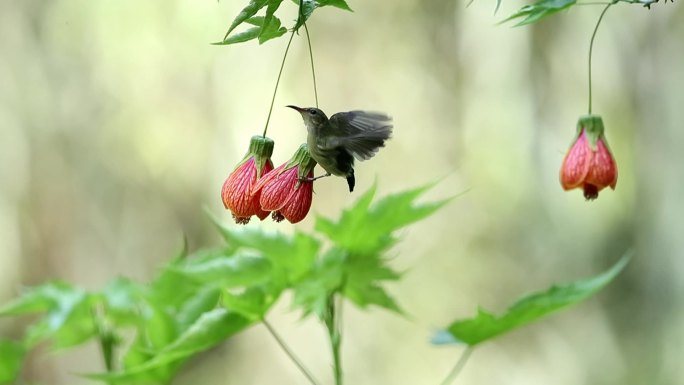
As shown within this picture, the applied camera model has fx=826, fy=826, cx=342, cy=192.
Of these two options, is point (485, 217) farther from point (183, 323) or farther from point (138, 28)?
point (183, 323)

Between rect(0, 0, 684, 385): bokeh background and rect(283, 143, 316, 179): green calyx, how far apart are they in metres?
1.87

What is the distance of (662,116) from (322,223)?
6.55 feet

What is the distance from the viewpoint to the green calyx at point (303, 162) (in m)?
0.81

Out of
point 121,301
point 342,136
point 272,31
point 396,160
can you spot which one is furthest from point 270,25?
point 396,160

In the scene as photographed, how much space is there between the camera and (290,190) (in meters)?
0.79

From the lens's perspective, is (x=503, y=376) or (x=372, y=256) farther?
(x=503, y=376)

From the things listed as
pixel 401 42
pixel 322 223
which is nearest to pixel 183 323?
pixel 322 223

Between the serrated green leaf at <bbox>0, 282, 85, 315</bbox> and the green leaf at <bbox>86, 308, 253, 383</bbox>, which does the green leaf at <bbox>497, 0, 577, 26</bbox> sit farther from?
the serrated green leaf at <bbox>0, 282, 85, 315</bbox>

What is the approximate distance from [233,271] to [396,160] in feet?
6.21

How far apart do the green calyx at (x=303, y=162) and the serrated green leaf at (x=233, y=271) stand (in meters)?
0.16

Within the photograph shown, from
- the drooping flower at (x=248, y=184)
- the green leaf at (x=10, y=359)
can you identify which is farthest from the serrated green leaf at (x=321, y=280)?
the green leaf at (x=10, y=359)

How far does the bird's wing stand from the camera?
705 mm

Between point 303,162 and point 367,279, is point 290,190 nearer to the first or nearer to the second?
point 303,162

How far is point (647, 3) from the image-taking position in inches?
27.1
